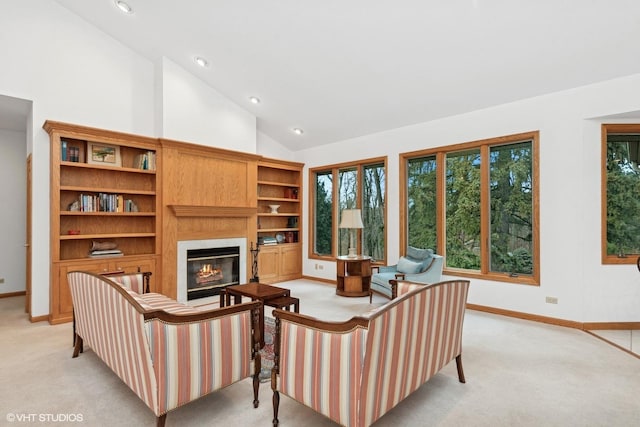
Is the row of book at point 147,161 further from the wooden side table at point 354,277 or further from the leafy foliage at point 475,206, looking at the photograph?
the leafy foliage at point 475,206

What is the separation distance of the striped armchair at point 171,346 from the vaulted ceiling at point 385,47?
3206 mm

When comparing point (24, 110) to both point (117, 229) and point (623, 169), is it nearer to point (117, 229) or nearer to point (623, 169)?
point (117, 229)

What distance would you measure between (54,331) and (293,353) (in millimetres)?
3560

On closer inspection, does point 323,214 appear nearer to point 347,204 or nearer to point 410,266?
point 347,204

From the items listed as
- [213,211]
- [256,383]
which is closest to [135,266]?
[213,211]

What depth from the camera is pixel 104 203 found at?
468cm

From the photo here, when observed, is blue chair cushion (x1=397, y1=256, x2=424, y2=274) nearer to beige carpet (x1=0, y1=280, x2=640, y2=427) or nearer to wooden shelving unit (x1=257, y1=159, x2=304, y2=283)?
beige carpet (x1=0, y1=280, x2=640, y2=427)

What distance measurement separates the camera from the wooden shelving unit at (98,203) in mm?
4270

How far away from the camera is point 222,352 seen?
2189mm

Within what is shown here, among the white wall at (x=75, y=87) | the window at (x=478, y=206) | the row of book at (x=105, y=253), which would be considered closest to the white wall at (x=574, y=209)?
the window at (x=478, y=206)

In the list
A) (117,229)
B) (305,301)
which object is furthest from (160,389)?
(117,229)

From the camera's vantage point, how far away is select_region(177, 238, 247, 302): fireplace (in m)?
5.22

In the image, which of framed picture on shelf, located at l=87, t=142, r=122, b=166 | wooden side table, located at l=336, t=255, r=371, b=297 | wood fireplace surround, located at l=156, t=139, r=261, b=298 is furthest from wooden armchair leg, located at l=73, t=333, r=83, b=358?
wooden side table, located at l=336, t=255, r=371, b=297

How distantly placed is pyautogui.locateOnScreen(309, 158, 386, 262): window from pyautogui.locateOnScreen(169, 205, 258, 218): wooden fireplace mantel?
1603mm
